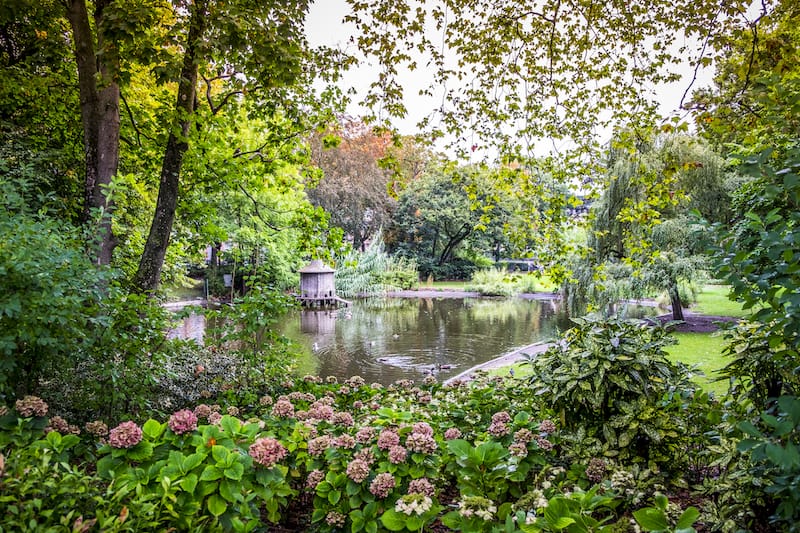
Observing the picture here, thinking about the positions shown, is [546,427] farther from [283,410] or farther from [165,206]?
[165,206]

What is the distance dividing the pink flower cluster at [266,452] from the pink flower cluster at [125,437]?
403mm

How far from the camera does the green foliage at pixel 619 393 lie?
2.27 metres

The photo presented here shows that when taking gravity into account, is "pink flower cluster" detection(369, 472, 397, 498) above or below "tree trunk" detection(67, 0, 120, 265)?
below

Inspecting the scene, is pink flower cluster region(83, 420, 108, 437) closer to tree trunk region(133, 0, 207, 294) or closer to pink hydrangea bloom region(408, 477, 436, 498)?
pink hydrangea bloom region(408, 477, 436, 498)

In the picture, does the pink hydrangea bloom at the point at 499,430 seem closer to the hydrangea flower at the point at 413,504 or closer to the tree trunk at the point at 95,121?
the hydrangea flower at the point at 413,504

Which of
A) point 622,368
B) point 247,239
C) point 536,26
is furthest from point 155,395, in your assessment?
point 247,239

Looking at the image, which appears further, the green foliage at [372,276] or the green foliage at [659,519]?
the green foliage at [372,276]

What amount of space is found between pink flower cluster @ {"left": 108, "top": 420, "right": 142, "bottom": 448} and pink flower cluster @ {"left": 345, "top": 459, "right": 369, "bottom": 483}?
77 centimetres

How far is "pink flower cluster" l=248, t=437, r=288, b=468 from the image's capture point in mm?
1725

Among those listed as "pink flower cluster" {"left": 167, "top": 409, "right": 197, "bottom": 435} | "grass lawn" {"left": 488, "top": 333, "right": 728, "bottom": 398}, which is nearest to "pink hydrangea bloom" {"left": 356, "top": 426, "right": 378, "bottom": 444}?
"pink flower cluster" {"left": 167, "top": 409, "right": 197, "bottom": 435}

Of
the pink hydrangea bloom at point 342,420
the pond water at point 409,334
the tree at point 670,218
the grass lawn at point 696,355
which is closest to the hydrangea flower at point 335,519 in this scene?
the pink hydrangea bloom at point 342,420

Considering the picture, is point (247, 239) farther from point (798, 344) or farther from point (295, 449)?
point (798, 344)

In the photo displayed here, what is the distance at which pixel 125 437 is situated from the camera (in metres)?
1.69

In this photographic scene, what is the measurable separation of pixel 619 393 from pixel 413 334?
9947 millimetres
